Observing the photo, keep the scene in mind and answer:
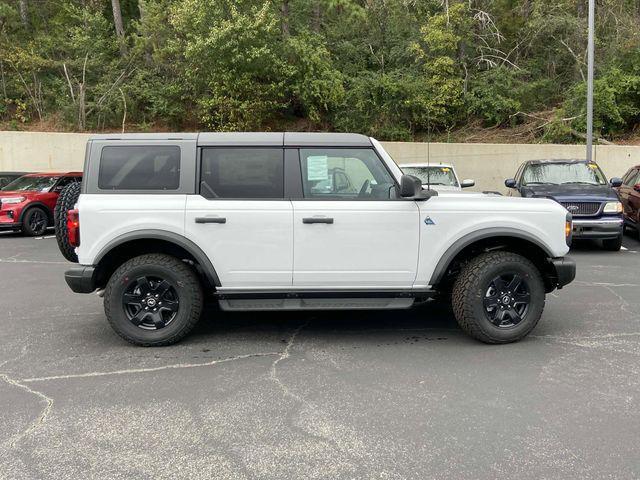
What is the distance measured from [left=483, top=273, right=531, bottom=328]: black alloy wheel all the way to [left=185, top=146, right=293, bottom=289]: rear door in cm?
181

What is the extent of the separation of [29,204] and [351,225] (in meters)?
11.1

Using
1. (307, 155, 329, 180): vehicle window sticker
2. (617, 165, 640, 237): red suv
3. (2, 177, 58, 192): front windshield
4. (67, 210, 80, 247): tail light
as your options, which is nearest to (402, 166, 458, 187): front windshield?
(617, 165, 640, 237): red suv

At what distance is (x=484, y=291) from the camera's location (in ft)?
16.3

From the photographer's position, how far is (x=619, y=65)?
19.2 metres

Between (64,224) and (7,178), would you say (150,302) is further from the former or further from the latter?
(7,178)

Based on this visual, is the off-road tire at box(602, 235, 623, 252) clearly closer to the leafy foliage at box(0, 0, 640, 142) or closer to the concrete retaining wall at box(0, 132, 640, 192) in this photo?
the concrete retaining wall at box(0, 132, 640, 192)

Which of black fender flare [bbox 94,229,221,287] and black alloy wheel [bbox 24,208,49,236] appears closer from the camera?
black fender flare [bbox 94,229,221,287]

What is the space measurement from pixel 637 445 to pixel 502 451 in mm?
794

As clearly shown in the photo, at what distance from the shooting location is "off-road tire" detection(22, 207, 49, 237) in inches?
523

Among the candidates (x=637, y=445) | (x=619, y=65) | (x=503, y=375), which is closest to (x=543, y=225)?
(x=503, y=375)

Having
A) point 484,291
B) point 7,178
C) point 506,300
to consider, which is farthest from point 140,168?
point 7,178

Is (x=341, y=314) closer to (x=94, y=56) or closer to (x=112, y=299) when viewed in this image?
(x=112, y=299)

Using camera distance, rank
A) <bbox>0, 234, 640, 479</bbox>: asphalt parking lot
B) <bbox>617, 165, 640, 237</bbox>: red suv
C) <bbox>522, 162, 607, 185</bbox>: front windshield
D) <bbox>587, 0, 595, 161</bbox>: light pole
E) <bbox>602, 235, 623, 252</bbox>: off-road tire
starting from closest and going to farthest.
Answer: <bbox>0, 234, 640, 479</bbox>: asphalt parking lot < <bbox>602, 235, 623, 252</bbox>: off-road tire < <bbox>522, 162, 607, 185</bbox>: front windshield < <bbox>617, 165, 640, 237</bbox>: red suv < <bbox>587, 0, 595, 161</bbox>: light pole

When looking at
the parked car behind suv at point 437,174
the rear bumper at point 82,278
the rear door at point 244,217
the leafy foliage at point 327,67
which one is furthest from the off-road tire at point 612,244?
the leafy foliage at point 327,67
